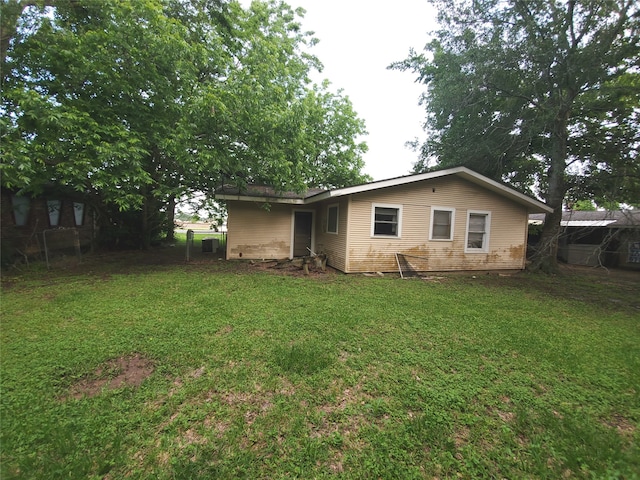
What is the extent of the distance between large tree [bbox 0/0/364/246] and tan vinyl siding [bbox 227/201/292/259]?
1447mm

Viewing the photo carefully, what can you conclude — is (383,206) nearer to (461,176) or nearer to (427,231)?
(427,231)

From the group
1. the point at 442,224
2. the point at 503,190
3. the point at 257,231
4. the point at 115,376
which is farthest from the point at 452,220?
the point at 115,376

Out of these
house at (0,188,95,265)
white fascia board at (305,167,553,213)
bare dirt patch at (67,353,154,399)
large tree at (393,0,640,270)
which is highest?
large tree at (393,0,640,270)

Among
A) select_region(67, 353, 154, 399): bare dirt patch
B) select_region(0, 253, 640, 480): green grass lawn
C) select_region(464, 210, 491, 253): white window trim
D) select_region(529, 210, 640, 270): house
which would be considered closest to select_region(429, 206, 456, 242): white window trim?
select_region(464, 210, 491, 253): white window trim

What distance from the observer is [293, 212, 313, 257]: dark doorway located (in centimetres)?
1055

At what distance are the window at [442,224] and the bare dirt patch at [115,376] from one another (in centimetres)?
821

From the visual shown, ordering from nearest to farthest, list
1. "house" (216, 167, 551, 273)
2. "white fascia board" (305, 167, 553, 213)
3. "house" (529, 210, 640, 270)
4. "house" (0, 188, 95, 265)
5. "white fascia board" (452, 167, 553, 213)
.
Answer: "white fascia board" (305, 167, 553, 213) < "house" (0, 188, 95, 265) < "house" (216, 167, 551, 273) < "white fascia board" (452, 167, 553, 213) < "house" (529, 210, 640, 270)

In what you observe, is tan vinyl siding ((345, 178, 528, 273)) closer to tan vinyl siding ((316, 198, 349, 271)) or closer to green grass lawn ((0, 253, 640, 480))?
tan vinyl siding ((316, 198, 349, 271))

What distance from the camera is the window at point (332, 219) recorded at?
8812 millimetres

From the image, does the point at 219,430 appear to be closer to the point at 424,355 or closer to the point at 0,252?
the point at 424,355

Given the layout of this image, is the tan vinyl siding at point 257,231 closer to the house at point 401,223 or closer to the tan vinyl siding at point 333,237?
the house at point 401,223

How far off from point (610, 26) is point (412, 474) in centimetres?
1099

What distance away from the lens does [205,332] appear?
3627 mm

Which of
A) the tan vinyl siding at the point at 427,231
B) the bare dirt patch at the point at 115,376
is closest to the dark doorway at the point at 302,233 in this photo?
the tan vinyl siding at the point at 427,231
